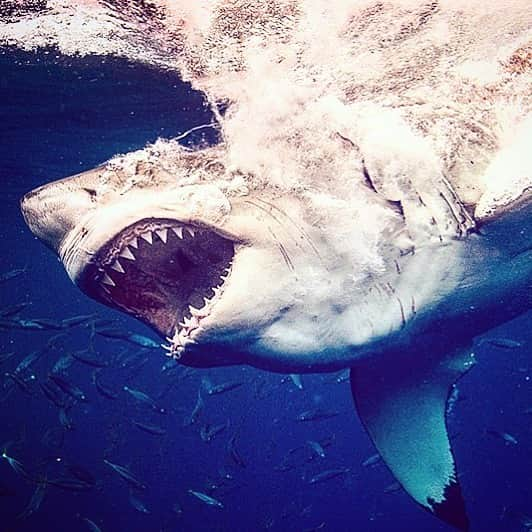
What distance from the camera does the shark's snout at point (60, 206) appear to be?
2867 millimetres

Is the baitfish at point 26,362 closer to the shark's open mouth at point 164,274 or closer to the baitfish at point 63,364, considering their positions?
the baitfish at point 63,364

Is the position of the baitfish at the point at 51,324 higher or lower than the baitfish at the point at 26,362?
higher

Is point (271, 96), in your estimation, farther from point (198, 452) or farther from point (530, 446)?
point (198, 452)

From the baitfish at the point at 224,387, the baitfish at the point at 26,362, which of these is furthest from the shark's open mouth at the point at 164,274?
the baitfish at the point at 26,362

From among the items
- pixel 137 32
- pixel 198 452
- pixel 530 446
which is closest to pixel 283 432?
pixel 198 452

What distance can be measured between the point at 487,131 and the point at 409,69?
2.11 meters

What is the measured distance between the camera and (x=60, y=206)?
114 inches

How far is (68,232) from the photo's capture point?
2.93 meters

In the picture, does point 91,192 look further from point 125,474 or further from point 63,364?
point 63,364

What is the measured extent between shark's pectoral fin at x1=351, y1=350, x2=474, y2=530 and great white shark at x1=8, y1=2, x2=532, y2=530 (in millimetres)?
678

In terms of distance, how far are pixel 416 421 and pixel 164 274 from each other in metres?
2.65

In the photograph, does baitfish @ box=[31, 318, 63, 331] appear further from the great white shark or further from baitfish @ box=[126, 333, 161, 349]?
the great white shark

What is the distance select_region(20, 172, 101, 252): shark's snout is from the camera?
9.41 ft

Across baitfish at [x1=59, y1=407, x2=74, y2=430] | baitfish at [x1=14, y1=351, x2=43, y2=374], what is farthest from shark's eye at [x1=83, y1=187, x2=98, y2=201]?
baitfish at [x1=14, y1=351, x2=43, y2=374]
